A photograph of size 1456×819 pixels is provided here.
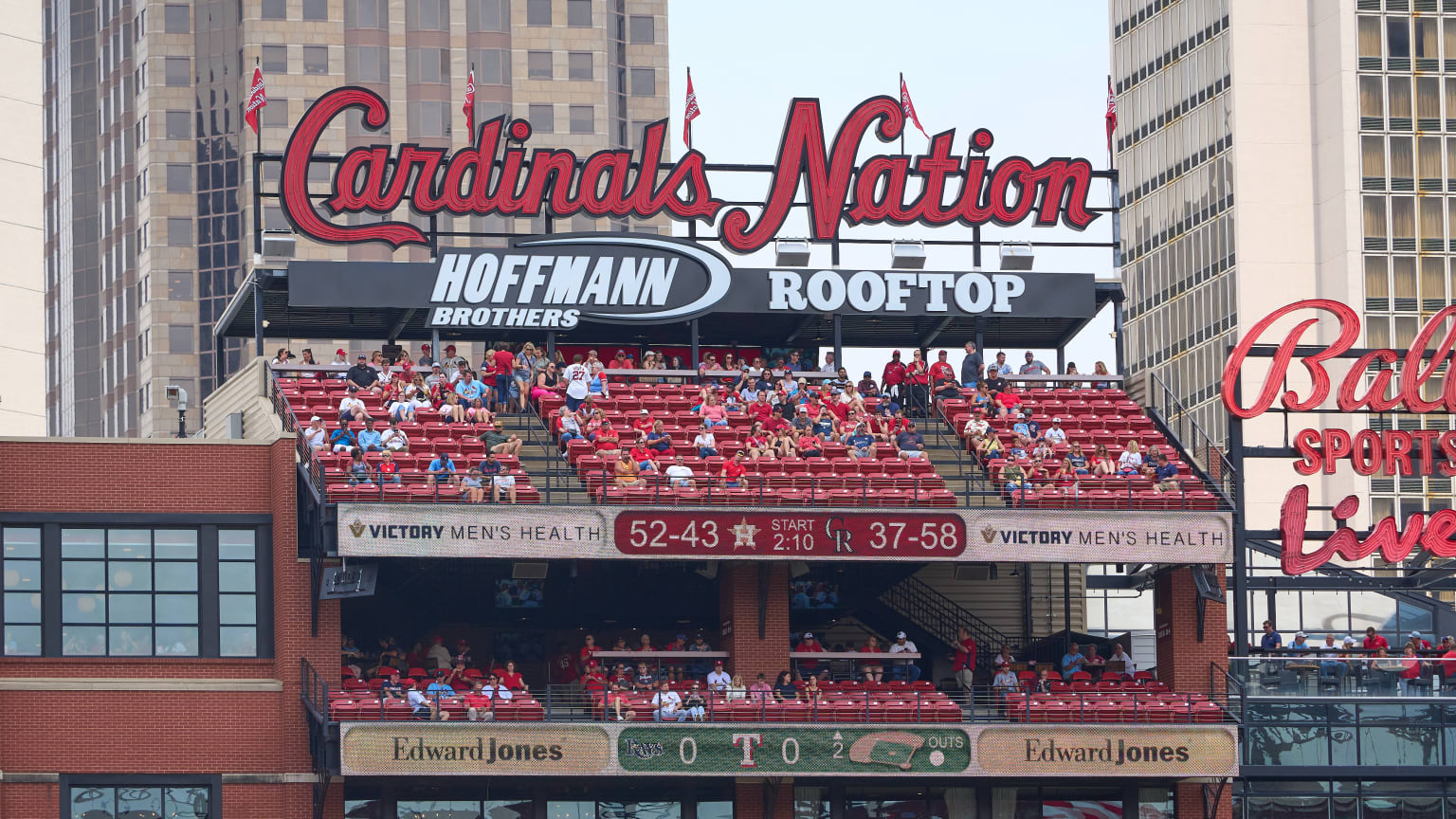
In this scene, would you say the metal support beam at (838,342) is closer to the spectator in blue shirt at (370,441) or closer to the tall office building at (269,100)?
the spectator in blue shirt at (370,441)

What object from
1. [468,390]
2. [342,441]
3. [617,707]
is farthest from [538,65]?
[617,707]

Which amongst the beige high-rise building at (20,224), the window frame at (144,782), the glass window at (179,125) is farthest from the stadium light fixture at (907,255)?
the glass window at (179,125)

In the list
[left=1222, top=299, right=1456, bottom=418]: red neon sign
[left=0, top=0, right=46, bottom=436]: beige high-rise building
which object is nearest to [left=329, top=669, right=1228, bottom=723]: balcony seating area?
[left=1222, top=299, right=1456, bottom=418]: red neon sign

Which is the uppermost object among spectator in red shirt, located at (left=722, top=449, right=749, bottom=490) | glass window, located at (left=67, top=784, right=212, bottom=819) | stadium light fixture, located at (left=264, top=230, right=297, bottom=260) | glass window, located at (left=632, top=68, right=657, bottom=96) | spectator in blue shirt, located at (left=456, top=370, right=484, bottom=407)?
glass window, located at (left=632, top=68, right=657, bottom=96)

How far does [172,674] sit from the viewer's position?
171ft

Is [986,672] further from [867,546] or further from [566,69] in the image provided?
[566,69]

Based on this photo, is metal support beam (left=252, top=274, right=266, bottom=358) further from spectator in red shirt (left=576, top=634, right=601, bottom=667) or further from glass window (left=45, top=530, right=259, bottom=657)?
spectator in red shirt (left=576, top=634, right=601, bottom=667)

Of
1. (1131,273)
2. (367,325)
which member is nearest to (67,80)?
(1131,273)

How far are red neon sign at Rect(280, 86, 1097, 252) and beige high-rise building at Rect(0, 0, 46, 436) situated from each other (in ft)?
63.6

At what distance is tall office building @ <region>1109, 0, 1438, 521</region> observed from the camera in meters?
115

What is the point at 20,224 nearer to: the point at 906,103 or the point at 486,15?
the point at 906,103

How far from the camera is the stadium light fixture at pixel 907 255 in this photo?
2489 inches

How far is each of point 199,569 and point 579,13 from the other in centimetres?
9311

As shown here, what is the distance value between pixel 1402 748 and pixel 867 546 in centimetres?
1130
